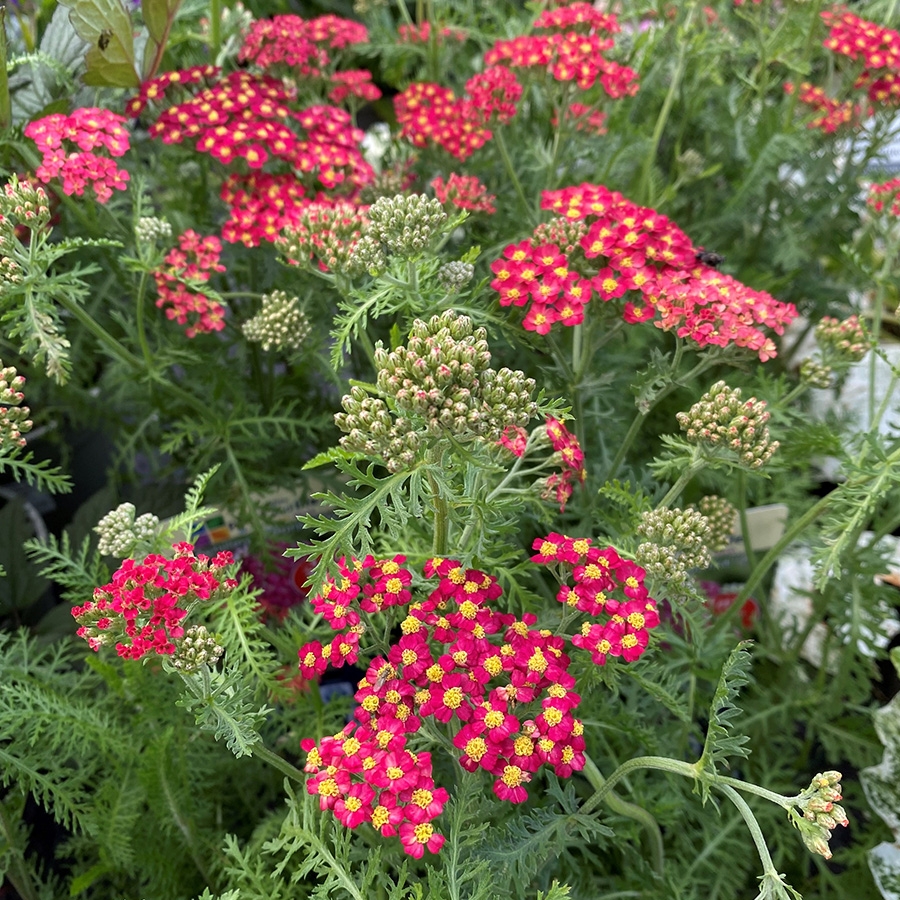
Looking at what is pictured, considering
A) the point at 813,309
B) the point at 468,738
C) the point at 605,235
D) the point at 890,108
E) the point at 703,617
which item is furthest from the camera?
the point at 813,309

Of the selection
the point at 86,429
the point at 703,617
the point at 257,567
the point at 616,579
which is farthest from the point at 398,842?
the point at 86,429

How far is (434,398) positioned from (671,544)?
447mm

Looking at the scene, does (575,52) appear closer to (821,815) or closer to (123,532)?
(123,532)

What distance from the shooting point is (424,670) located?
3.03ft

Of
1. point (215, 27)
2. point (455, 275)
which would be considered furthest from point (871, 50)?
point (215, 27)

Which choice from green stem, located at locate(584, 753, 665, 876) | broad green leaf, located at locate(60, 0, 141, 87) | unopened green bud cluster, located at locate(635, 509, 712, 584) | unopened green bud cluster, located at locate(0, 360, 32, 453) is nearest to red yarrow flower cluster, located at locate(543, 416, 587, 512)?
unopened green bud cluster, located at locate(635, 509, 712, 584)

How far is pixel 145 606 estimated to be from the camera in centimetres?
92

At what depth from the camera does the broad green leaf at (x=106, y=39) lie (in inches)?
53.3

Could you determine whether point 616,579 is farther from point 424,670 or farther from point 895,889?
point 895,889

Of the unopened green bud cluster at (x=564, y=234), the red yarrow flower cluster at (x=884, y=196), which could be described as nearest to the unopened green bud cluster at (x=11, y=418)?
the unopened green bud cluster at (x=564, y=234)

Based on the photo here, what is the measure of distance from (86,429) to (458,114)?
131 centimetres

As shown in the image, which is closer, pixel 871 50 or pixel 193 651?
pixel 193 651

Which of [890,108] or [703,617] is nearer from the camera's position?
[703,617]

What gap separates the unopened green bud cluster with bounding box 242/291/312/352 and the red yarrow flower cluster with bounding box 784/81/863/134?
133cm
